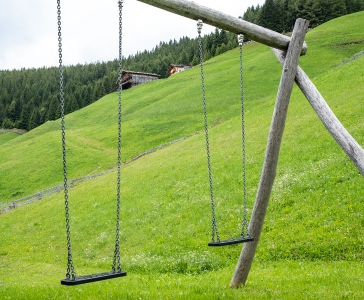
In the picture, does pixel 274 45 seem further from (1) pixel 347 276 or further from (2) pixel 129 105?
(2) pixel 129 105

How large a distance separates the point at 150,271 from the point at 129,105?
2635 inches

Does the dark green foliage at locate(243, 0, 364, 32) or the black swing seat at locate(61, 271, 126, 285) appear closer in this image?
the black swing seat at locate(61, 271, 126, 285)

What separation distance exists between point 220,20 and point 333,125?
360 cm

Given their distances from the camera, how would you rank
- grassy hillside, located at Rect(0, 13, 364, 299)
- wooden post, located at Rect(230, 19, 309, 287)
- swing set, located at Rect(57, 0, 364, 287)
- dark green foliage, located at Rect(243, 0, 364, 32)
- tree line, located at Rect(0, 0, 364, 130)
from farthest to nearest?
tree line, located at Rect(0, 0, 364, 130)
dark green foliage, located at Rect(243, 0, 364, 32)
grassy hillside, located at Rect(0, 13, 364, 299)
wooden post, located at Rect(230, 19, 309, 287)
swing set, located at Rect(57, 0, 364, 287)

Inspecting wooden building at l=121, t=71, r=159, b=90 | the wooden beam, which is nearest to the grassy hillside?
the wooden beam

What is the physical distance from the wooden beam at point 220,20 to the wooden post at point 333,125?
0.55 metres

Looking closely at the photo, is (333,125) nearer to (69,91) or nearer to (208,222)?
(208,222)

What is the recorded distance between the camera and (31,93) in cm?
18025

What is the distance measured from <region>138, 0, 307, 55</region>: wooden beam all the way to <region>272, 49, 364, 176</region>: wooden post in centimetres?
55

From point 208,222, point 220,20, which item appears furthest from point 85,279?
point 208,222

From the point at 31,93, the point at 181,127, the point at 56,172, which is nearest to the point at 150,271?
the point at 56,172

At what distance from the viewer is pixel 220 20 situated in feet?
29.0

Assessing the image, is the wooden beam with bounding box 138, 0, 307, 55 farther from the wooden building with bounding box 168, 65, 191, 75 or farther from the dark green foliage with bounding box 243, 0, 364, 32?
the wooden building with bounding box 168, 65, 191, 75

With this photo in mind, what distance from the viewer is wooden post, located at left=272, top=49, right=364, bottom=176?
28.7ft
